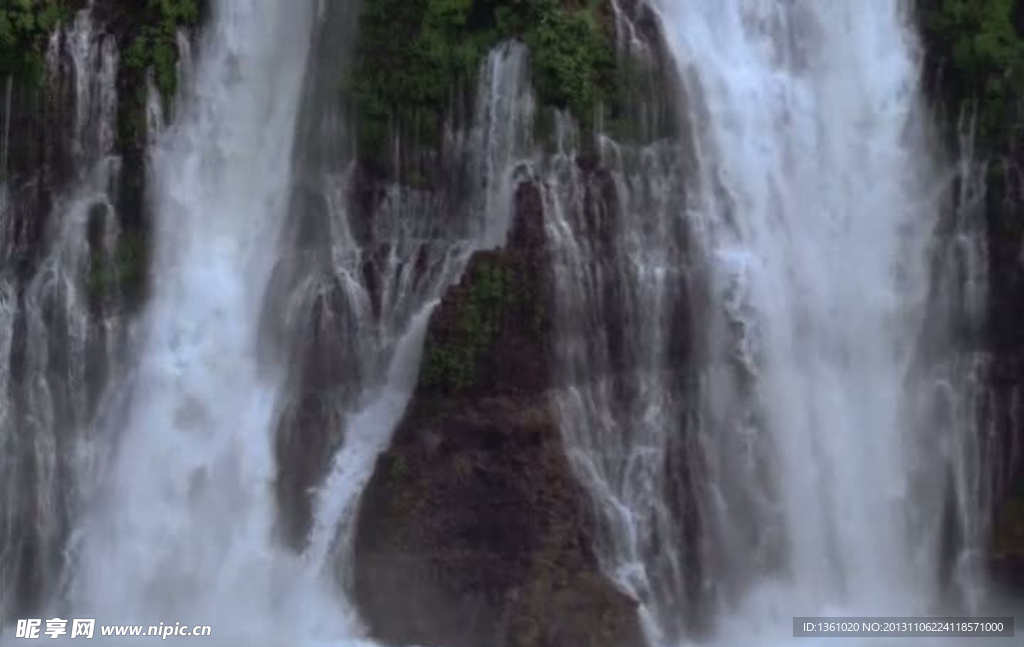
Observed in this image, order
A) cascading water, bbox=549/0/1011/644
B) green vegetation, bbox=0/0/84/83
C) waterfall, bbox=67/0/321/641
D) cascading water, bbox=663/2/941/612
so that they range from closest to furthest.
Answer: cascading water, bbox=549/0/1011/644
waterfall, bbox=67/0/321/641
cascading water, bbox=663/2/941/612
green vegetation, bbox=0/0/84/83

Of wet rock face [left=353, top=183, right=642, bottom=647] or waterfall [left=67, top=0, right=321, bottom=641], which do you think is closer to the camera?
wet rock face [left=353, top=183, right=642, bottom=647]

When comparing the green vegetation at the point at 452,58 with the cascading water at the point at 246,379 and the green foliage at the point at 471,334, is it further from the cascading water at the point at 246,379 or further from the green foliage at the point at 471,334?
the green foliage at the point at 471,334

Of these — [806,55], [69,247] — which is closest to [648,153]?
[806,55]

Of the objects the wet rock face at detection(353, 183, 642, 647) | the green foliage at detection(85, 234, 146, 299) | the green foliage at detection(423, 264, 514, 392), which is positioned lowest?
the wet rock face at detection(353, 183, 642, 647)

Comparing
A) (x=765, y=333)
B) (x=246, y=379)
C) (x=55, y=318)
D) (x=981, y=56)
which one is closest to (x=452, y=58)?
(x=246, y=379)

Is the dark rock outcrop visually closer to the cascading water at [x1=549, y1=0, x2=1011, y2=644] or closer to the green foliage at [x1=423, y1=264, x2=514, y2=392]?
the cascading water at [x1=549, y1=0, x2=1011, y2=644]

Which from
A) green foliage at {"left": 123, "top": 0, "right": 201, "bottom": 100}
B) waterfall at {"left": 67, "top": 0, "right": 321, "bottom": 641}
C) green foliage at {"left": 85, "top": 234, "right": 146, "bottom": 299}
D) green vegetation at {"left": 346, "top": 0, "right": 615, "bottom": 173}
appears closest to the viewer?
waterfall at {"left": 67, "top": 0, "right": 321, "bottom": 641}

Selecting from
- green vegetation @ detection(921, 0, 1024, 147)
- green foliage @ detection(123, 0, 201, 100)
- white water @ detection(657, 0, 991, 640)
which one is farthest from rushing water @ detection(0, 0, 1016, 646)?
green vegetation @ detection(921, 0, 1024, 147)

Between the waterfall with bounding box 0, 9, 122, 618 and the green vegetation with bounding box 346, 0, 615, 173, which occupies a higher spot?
the green vegetation with bounding box 346, 0, 615, 173
